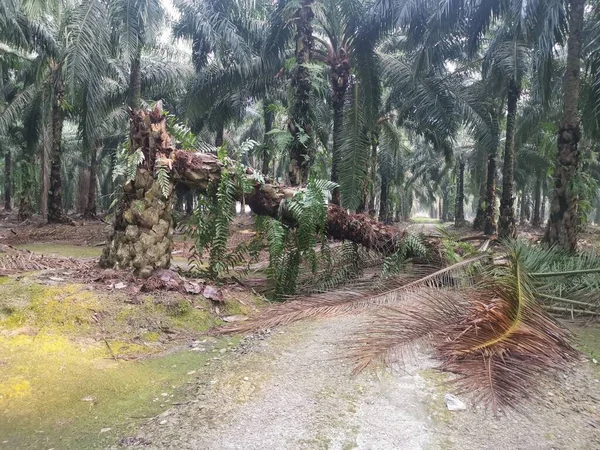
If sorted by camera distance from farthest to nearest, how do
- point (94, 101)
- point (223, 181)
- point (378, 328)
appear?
point (94, 101)
point (223, 181)
point (378, 328)

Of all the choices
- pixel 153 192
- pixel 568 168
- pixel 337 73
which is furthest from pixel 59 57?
pixel 568 168

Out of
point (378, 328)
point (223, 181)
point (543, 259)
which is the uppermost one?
point (223, 181)

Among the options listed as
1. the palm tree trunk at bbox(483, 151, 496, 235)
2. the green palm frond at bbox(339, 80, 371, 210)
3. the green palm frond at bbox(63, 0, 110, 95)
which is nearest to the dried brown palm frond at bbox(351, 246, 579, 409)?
the green palm frond at bbox(339, 80, 371, 210)

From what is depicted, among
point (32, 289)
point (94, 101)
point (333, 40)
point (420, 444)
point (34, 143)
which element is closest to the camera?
point (420, 444)

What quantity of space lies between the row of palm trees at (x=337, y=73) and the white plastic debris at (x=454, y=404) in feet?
11.8

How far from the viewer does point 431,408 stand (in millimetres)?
2365

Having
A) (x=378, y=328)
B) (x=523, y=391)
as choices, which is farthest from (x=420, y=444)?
(x=378, y=328)

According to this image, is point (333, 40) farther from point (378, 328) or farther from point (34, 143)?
point (34, 143)

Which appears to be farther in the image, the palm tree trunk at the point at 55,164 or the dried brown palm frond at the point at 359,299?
the palm tree trunk at the point at 55,164

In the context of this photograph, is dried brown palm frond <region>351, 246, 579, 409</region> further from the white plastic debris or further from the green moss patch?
the green moss patch

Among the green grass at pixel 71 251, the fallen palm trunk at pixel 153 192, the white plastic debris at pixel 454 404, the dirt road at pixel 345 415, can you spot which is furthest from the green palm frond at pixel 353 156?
the white plastic debris at pixel 454 404

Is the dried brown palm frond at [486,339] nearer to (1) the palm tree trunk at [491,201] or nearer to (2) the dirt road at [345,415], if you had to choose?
(2) the dirt road at [345,415]

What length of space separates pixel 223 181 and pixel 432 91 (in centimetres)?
861

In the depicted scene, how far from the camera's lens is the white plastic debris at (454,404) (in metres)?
2.33
